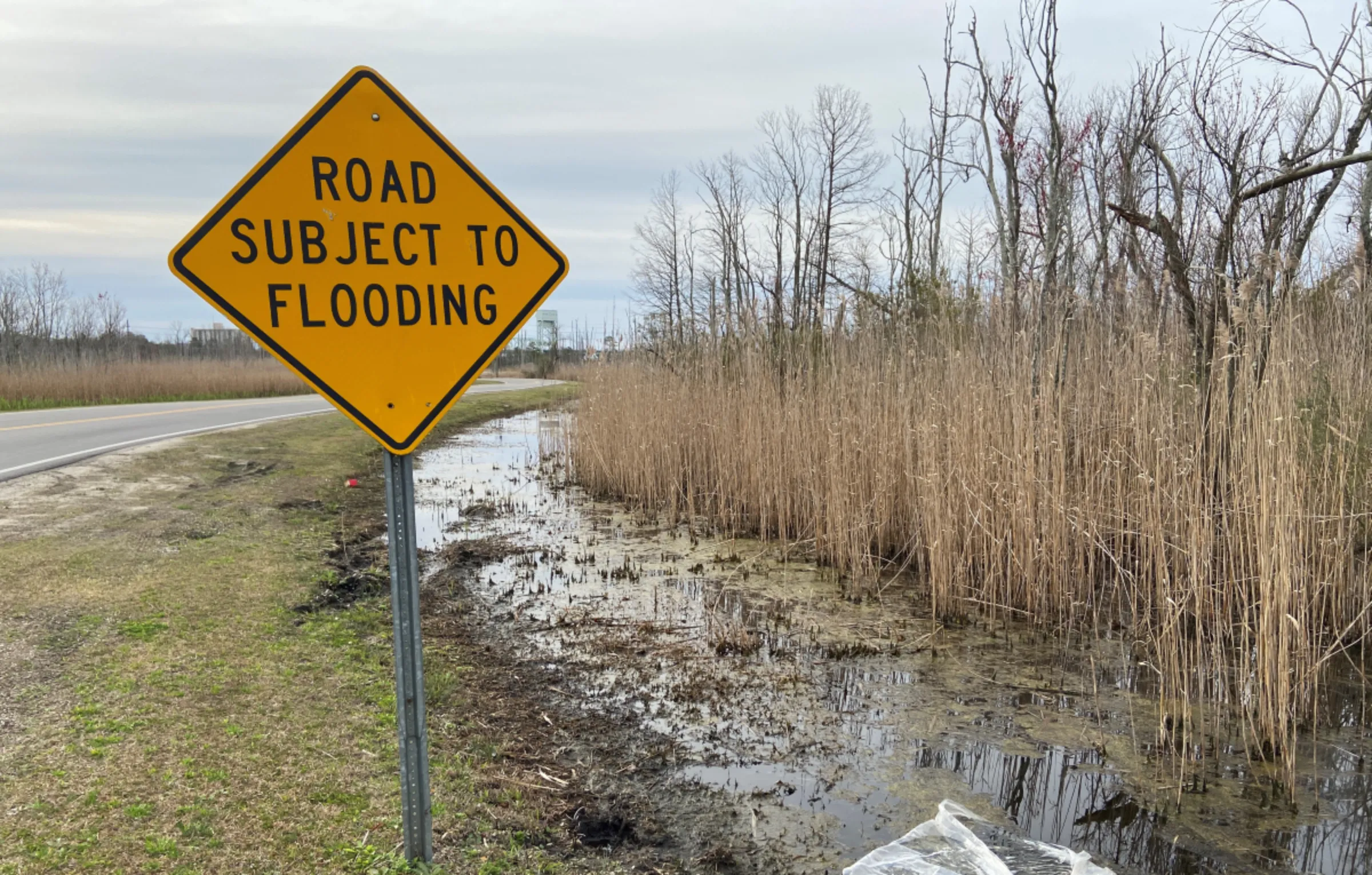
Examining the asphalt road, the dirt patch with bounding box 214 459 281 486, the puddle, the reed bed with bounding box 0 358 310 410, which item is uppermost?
the reed bed with bounding box 0 358 310 410

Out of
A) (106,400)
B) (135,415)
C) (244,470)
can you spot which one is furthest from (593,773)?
(106,400)

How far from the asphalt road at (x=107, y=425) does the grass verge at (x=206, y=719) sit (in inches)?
117

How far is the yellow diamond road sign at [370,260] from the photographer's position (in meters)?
2.04

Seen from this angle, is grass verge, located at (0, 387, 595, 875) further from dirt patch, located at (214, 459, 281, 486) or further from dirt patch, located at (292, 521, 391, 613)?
dirt patch, located at (214, 459, 281, 486)

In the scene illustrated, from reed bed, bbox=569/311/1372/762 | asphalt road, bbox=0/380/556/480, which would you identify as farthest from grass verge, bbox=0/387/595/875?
asphalt road, bbox=0/380/556/480

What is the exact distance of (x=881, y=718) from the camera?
3.90 metres

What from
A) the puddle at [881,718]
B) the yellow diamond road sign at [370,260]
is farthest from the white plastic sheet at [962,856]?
the yellow diamond road sign at [370,260]

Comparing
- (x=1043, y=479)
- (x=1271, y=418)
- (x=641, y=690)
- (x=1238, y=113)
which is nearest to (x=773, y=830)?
(x=641, y=690)

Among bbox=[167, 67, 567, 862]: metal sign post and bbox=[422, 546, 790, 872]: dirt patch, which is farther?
bbox=[422, 546, 790, 872]: dirt patch

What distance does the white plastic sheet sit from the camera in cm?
249

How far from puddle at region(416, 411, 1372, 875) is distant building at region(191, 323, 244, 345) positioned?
3196cm

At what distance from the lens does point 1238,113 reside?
19.8 ft

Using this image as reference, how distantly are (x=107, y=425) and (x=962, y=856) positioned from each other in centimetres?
1351

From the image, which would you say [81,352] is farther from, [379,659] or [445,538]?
[379,659]
